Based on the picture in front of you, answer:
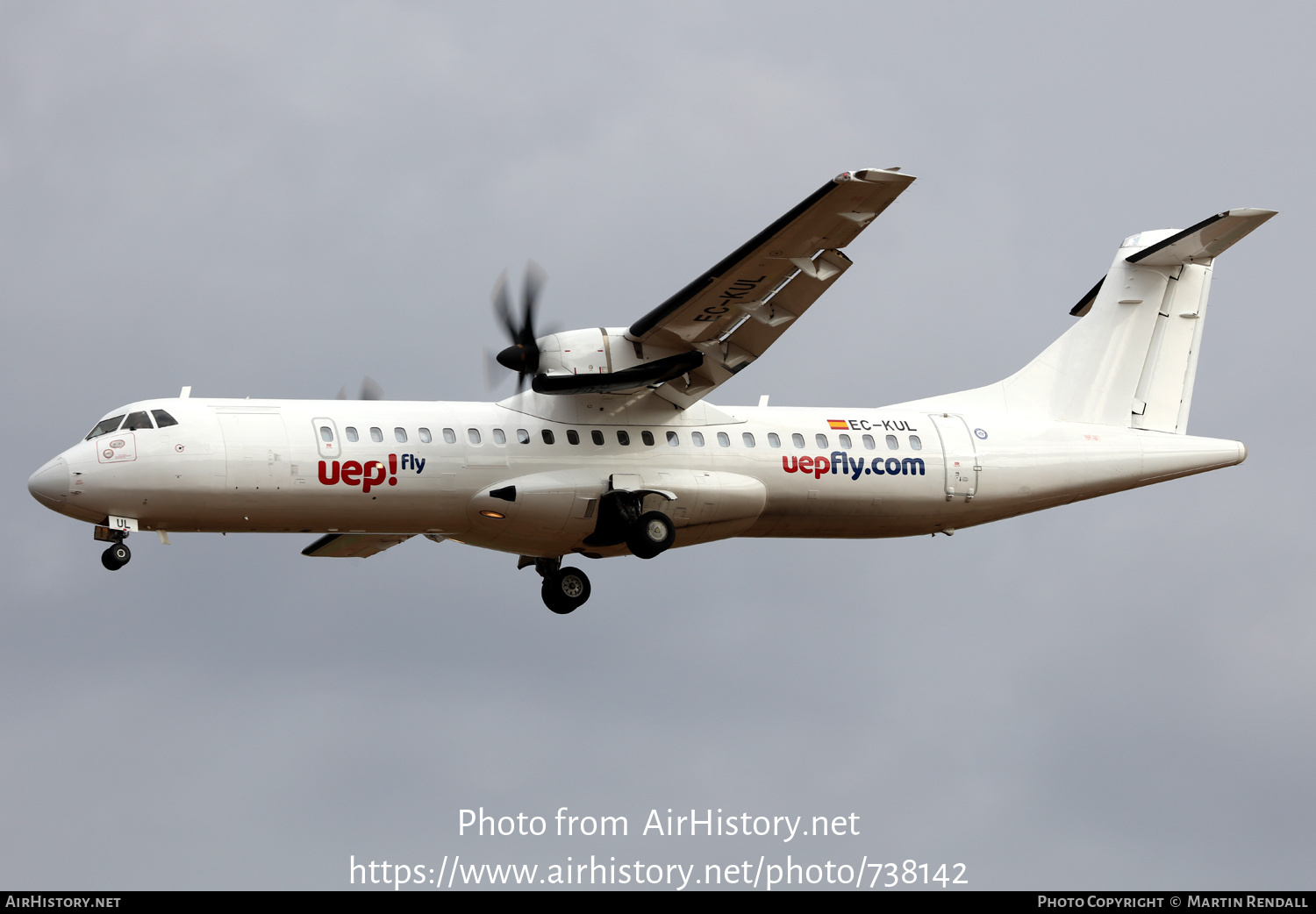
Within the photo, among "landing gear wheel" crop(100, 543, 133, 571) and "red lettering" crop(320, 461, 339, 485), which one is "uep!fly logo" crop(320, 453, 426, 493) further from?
"landing gear wheel" crop(100, 543, 133, 571)

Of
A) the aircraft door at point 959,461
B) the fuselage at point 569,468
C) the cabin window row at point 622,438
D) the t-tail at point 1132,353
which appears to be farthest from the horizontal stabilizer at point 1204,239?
the cabin window row at point 622,438

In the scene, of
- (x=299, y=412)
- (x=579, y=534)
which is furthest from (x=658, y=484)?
(x=299, y=412)

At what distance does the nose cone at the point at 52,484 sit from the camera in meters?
19.1

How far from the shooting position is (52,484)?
19109 millimetres

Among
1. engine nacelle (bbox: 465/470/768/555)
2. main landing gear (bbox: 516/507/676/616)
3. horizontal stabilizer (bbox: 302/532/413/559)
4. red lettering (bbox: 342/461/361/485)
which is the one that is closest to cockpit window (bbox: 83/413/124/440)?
red lettering (bbox: 342/461/361/485)

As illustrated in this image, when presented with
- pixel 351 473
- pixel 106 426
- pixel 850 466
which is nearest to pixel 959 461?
pixel 850 466

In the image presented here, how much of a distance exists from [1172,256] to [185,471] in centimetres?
1466

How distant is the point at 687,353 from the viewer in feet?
67.3

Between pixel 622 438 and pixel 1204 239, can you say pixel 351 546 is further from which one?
pixel 1204 239

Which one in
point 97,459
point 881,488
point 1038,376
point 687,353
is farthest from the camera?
point 1038,376

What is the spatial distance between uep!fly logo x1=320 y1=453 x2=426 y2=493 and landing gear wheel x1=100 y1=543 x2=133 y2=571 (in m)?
2.49

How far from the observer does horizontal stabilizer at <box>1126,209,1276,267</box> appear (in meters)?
22.1

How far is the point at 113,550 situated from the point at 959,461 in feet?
36.9

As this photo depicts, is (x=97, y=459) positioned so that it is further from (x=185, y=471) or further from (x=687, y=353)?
(x=687, y=353)
